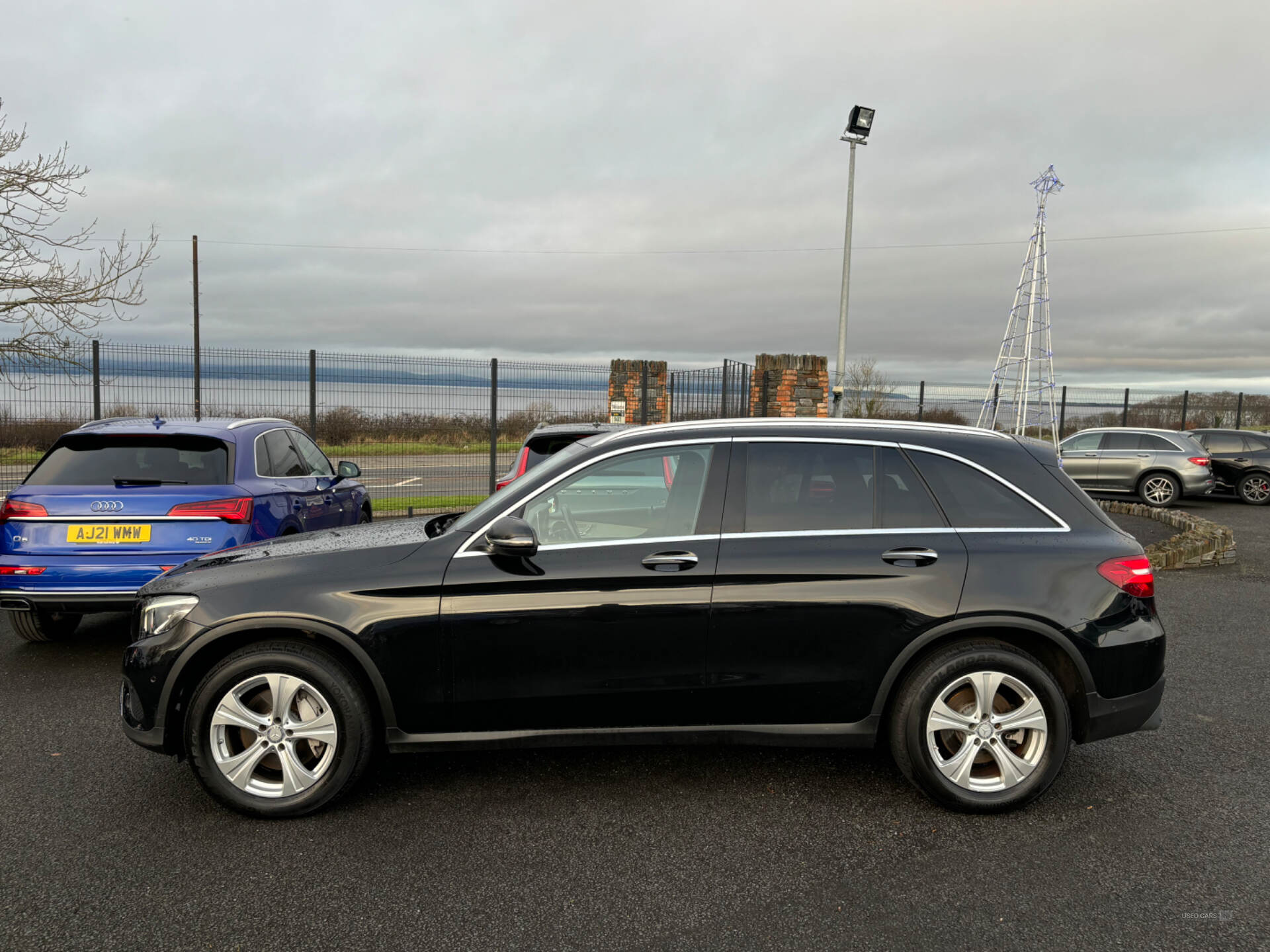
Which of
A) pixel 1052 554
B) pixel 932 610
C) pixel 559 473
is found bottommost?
pixel 932 610

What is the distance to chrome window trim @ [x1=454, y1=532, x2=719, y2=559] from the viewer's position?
142 inches

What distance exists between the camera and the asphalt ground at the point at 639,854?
2.73 m

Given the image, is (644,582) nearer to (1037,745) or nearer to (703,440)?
(703,440)

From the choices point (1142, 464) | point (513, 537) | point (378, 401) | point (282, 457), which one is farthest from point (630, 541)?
point (1142, 464)

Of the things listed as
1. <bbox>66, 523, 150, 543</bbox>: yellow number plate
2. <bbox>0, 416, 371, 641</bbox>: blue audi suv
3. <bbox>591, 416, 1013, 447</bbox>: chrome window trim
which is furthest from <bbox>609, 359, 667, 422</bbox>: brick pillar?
<bbox>591, 416, 1013, 447</bbox>: chrome window trim

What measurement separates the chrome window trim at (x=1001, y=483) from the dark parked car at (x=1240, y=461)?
15625 mm

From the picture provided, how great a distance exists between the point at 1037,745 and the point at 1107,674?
0.43 m

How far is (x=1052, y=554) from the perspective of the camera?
3631 millimetres

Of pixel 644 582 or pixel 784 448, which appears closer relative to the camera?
pixel 644 582

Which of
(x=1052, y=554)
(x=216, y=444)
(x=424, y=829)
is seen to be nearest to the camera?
(x=424, y=829)

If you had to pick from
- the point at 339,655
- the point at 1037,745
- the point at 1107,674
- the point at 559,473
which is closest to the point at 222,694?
the point at 339,655

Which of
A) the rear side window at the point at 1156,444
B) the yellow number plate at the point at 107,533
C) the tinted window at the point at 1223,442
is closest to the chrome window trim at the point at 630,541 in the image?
the yellow number plate at the point at 107,533

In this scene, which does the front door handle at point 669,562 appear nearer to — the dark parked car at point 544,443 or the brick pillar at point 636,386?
the dark parked car at point 544,443

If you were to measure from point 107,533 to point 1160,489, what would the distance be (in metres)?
17.1
